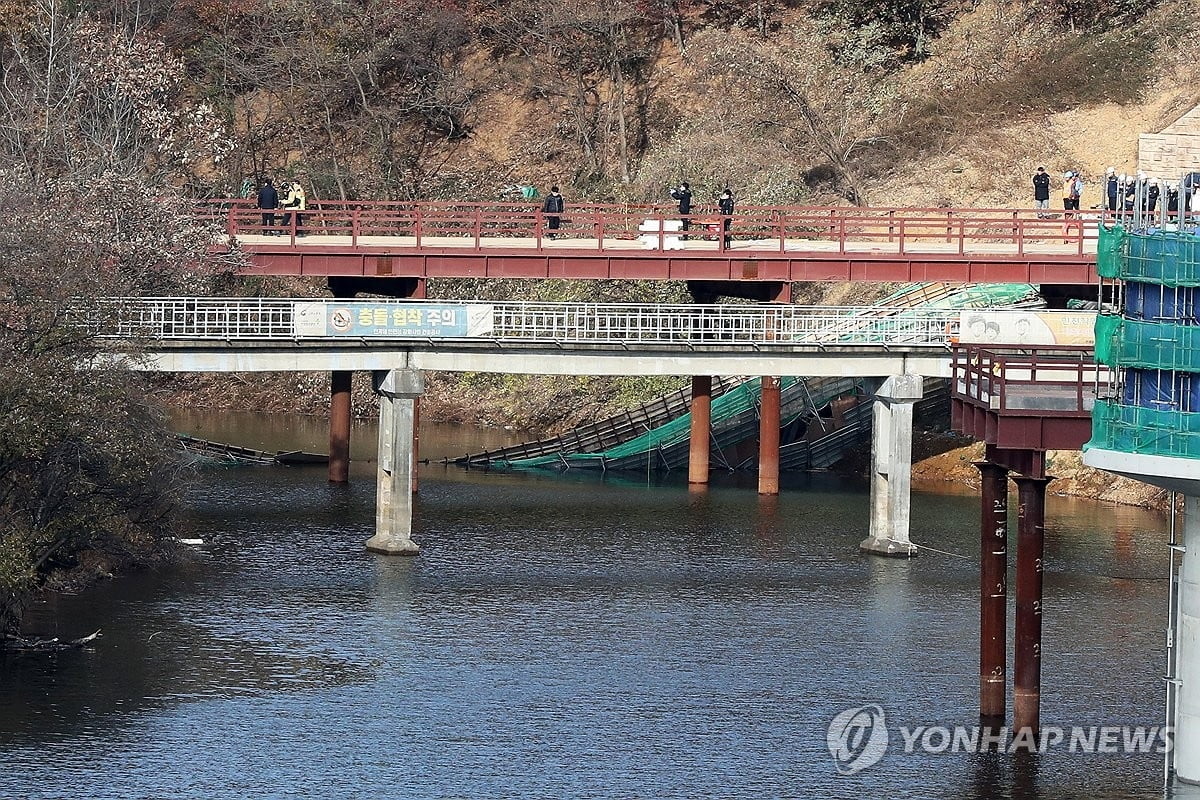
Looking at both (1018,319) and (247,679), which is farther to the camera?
(1018,319)

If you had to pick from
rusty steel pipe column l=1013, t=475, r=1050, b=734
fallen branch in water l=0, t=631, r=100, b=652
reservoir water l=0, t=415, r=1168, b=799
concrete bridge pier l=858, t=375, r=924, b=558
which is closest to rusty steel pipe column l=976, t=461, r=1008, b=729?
rusty steel pipe column l=1013, t=475, r=1050, b=734

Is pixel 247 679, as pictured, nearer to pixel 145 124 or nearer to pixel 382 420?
pixel 382 420

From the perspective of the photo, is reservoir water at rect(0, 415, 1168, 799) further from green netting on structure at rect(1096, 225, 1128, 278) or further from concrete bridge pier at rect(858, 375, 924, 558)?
green netting on structure at rect(1096, 225, 1128, 278)

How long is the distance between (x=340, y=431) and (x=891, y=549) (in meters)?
19.9

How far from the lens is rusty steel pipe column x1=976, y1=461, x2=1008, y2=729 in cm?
3994

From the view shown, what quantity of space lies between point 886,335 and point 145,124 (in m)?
29.2

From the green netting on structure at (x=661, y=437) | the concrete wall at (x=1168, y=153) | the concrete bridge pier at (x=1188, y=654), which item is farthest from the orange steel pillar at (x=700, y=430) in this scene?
the concrete bridge pier at (x=1188, y=654)

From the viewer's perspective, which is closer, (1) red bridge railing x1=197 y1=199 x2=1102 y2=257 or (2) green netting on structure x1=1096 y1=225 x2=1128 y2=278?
(2) green netting on structure x1=1096 y1=225 x2=1128 y2=278

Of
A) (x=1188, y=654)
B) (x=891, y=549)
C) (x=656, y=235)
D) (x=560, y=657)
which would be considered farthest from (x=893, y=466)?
(x=1188, y=654)

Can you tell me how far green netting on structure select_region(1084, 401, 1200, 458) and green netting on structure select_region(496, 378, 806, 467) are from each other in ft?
130

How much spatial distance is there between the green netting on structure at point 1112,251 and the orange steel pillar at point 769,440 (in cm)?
3173

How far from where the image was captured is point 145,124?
257 ft

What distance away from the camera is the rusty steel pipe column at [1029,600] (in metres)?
39.1

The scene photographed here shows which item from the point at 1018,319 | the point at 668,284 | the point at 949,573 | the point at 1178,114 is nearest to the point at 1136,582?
the point at 949,573
